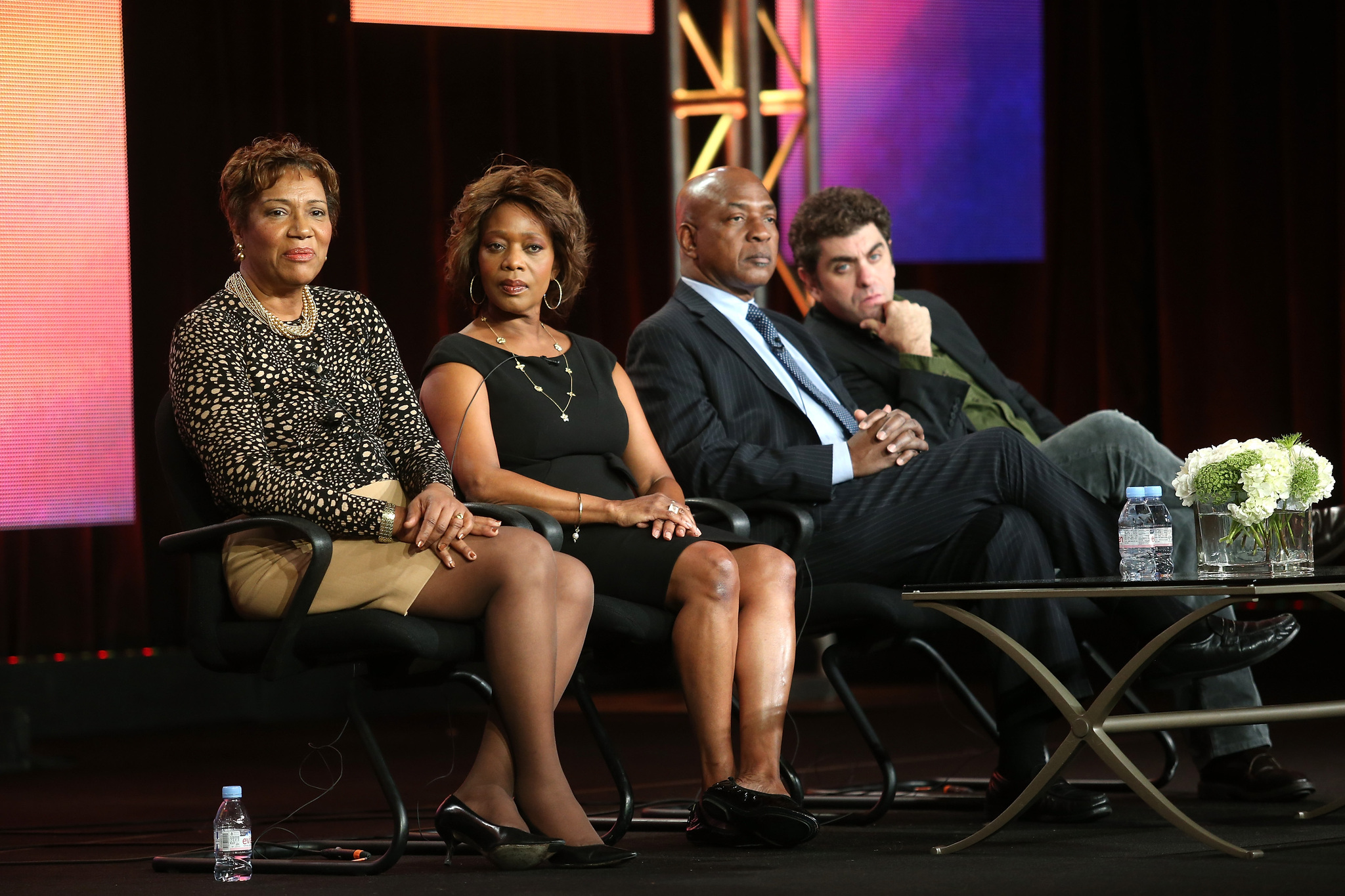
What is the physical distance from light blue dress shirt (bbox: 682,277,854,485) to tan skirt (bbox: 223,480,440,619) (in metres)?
1.04

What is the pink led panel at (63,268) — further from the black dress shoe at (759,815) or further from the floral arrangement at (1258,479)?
the floral arrangement at (1258,479)

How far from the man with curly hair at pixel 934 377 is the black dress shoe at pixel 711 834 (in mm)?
1007

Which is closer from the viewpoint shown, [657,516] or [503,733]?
[503,733]

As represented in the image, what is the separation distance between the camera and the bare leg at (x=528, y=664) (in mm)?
2475

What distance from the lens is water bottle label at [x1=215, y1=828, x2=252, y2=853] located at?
8.31 feet

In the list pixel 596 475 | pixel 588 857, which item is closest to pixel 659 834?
pixel 588 857

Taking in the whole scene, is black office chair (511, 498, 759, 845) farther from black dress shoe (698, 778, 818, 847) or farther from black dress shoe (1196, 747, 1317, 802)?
black dress shoe (1196, 747, 1317, 802)

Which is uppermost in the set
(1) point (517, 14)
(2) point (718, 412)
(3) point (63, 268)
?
(1) point (517, 14)

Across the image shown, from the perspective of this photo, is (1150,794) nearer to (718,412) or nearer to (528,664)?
(528,664)

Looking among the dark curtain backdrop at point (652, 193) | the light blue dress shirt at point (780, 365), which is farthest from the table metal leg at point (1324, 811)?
the dark curtain backdrop at point (652, 193)

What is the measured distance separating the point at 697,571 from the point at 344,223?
10.8 ft

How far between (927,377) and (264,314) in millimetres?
1416

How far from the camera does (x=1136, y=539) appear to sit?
2752 millimetres

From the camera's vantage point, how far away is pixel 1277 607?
5617mm
